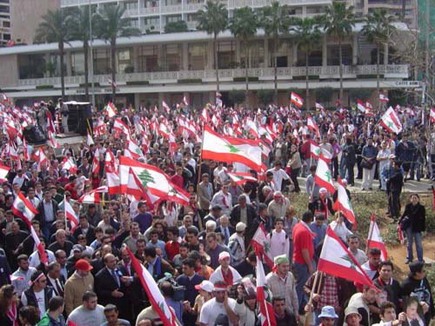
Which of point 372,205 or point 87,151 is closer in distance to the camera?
point 372,205

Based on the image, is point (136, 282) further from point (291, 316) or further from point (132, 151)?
point (132, 151)

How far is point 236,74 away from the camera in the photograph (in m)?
61.9

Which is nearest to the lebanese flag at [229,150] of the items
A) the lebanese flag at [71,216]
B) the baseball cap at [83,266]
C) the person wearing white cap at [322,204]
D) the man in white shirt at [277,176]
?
the person wearing white cap at [322,204]

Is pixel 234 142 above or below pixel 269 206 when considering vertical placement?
above

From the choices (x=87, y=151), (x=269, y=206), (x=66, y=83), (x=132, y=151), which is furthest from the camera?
(x=66, y=83)

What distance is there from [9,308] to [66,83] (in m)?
63.9

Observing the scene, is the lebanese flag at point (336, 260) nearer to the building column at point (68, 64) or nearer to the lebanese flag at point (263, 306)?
the lebanese flag at point (263, 306)

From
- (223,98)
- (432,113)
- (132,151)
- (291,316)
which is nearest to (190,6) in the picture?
(223,98)

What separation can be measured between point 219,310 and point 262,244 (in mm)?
2535

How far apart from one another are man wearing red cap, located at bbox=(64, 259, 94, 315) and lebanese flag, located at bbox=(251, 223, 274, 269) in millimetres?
2416

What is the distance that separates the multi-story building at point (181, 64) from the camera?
59125 mm

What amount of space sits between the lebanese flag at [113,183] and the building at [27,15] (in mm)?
77399

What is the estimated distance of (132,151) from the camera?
1630cm

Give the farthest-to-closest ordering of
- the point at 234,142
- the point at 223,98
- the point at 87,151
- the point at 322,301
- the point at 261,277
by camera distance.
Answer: the point at 223,98
the point at 87,151
the point at 234,142
the point at 322,301
the point at 261,277
